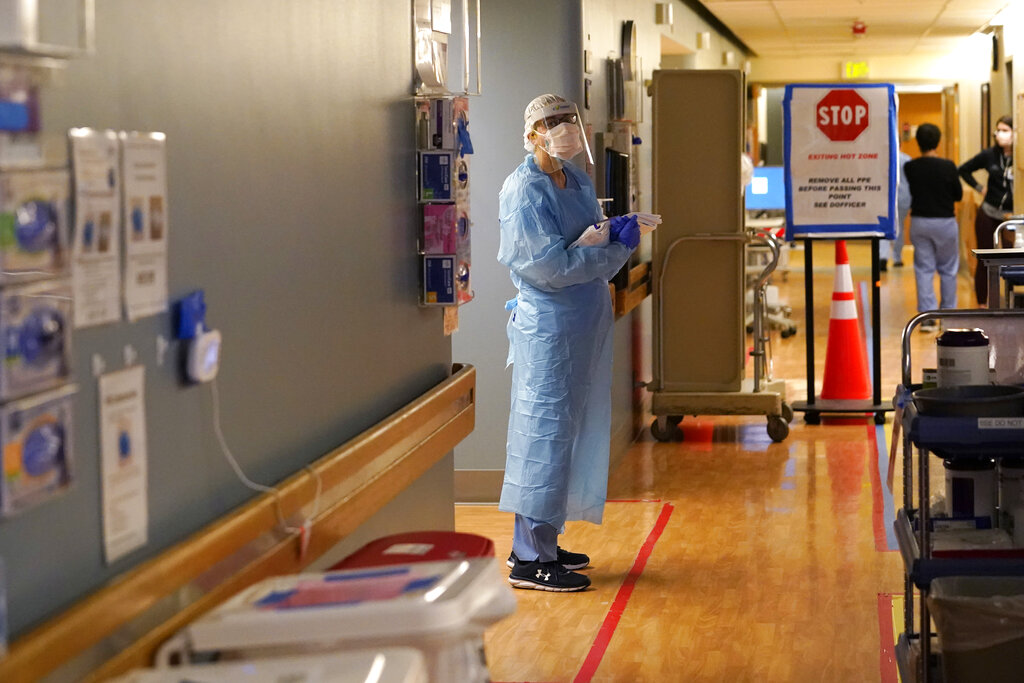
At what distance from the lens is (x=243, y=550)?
1903mm

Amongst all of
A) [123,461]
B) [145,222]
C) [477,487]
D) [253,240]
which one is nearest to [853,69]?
[477,487]

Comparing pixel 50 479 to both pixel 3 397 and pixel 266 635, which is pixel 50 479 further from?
pixel 266 635

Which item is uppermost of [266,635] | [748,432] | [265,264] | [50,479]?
[265,264]

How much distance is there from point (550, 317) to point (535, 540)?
722mm

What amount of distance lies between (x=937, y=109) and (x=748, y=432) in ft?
61.8

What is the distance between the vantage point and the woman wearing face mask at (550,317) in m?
4.00

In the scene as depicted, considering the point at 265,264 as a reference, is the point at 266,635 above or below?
below

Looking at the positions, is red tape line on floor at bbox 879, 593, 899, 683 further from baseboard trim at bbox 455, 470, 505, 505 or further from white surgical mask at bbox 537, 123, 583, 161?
baseboard trim at bbox 455, 470, 505, 505

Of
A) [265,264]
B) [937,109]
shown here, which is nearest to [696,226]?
[265,264]

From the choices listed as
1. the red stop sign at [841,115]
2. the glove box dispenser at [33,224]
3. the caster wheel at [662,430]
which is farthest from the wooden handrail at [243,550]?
the red stop sign at [841,115]

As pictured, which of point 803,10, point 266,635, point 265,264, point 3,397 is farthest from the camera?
point 803,10

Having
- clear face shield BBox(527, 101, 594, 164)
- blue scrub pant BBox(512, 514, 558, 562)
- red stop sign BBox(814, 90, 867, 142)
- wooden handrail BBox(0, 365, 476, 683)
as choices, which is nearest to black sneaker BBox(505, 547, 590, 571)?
blue scrub pant BBox(512, 514, 558, 562)

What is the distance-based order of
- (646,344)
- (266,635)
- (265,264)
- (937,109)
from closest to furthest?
(266,635) → (265,264) → (646,344) → (937,109)

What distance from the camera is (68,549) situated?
1.52m
